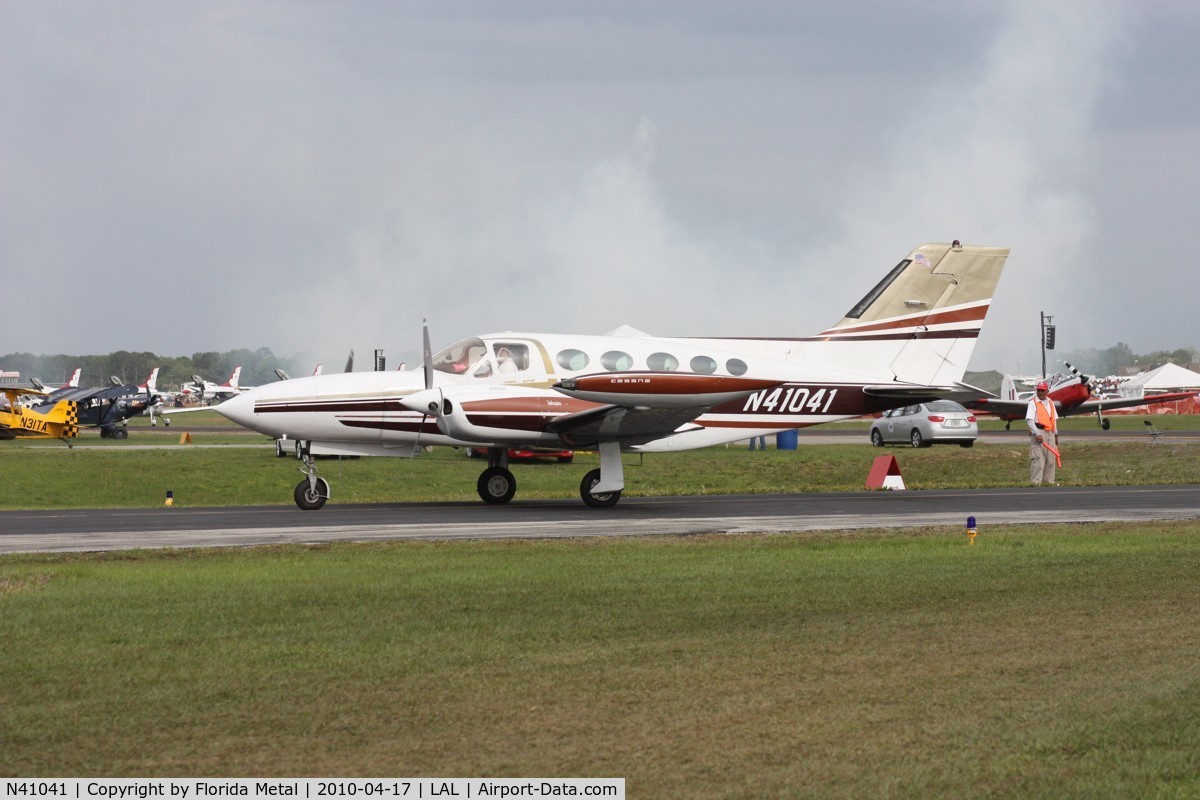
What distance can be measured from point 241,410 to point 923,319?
534 inches

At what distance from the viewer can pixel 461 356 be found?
2283 cm

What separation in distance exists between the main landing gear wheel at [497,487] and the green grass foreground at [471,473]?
7426 millimetres

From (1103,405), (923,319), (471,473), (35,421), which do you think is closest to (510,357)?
(923,319)

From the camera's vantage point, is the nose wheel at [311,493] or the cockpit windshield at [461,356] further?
the cockpit windshield at [461,356]

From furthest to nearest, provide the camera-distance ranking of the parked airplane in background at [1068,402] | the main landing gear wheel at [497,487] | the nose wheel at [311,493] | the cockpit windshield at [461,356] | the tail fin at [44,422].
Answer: the parked airplane in background at [1068,402] < the tail fin at [44,422] < the main landing gear wheel at [497,487] < the cockpit windshield at [461,356] < the nose wheel at [311,493]

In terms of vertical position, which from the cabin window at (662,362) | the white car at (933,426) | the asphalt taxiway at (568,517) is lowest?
the asphalt taxiway at (568,517)

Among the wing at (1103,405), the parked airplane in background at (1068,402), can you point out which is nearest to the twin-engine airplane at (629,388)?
the parked airplane in background at (1068,402)

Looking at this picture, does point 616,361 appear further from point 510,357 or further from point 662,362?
point 510,357

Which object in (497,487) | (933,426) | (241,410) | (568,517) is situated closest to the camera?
(568,517)

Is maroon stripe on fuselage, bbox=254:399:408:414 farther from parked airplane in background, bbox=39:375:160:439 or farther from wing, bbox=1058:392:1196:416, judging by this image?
wing, bbox=1058:392:1196:416

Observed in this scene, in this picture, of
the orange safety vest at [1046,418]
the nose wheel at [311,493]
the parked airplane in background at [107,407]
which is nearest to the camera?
the nose wheel at [311,493]

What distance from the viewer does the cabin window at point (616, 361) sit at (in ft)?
75.2

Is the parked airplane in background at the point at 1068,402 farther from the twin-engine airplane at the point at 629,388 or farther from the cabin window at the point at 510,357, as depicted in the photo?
the cabin window at the point at 510,357

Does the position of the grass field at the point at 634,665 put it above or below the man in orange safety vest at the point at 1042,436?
below
